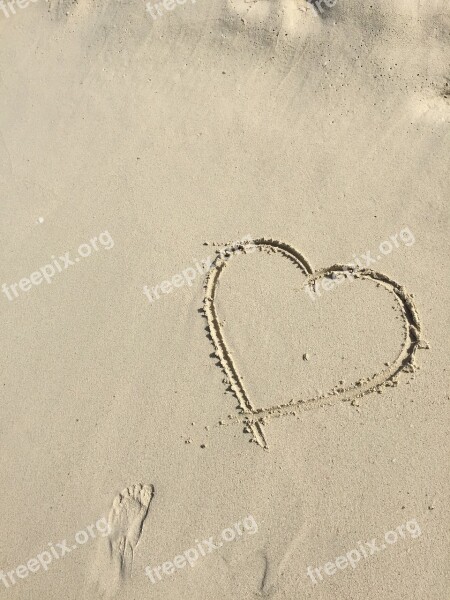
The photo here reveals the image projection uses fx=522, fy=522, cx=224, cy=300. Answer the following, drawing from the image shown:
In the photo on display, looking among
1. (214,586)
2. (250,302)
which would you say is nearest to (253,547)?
(214,586)

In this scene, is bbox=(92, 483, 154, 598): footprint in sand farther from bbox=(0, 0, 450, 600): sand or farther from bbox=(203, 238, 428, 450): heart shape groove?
bbox=(203, 238, 428, 450): heart shape groove

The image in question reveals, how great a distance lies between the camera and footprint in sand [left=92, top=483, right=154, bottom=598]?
3.94 metres

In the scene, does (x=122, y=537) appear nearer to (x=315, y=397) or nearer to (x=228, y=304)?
(x=315, y=397)

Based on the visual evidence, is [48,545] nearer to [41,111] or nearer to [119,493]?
[119,493]

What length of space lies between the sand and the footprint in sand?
15 millimetres

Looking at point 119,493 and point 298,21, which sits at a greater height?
point 298,21

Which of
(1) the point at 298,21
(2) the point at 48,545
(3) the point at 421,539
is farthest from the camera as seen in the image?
(1) the point at 298,21

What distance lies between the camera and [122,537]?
400 cm

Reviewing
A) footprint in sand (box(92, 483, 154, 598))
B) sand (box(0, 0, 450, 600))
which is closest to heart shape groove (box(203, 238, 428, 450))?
sand (box(0, 0, 450, 600))

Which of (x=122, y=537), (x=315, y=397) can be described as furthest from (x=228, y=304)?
(x=122, y=537)

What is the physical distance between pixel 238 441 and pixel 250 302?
112 cm

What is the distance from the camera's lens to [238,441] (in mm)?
4070

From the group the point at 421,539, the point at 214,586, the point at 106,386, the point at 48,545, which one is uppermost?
the point at 106,386

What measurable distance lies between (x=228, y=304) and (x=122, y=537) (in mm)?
1988
